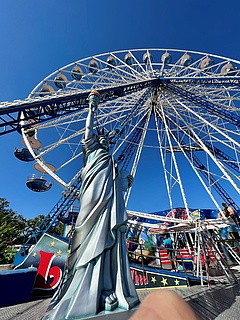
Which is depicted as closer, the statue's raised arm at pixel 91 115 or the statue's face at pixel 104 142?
the statue's raised arm at pixel 91 115

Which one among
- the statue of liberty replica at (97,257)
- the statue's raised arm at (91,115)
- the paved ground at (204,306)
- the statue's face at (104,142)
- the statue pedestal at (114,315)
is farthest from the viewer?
the statue's face at (104,142)

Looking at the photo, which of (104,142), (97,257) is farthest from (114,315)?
(104,142)

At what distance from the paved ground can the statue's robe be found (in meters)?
1.59

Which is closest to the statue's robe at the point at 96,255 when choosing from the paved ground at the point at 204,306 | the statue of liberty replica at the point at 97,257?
the statue of liberty replica at the point at 97,257

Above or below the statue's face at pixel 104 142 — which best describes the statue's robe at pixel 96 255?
below

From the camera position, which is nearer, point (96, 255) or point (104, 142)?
point (96, 255)

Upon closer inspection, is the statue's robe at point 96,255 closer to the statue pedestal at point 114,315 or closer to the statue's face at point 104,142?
the statue pedestal at point 114,315

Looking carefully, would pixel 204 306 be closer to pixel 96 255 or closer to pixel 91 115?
pixel 96 255

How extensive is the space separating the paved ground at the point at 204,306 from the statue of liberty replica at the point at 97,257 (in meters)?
1.59

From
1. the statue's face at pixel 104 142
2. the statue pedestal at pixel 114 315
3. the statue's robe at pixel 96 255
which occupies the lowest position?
the statue pedestal at pixel 114 315

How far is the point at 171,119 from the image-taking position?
1383cm

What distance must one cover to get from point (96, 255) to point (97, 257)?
6cm

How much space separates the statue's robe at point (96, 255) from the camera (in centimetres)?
217

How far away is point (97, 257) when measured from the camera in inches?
96.9
